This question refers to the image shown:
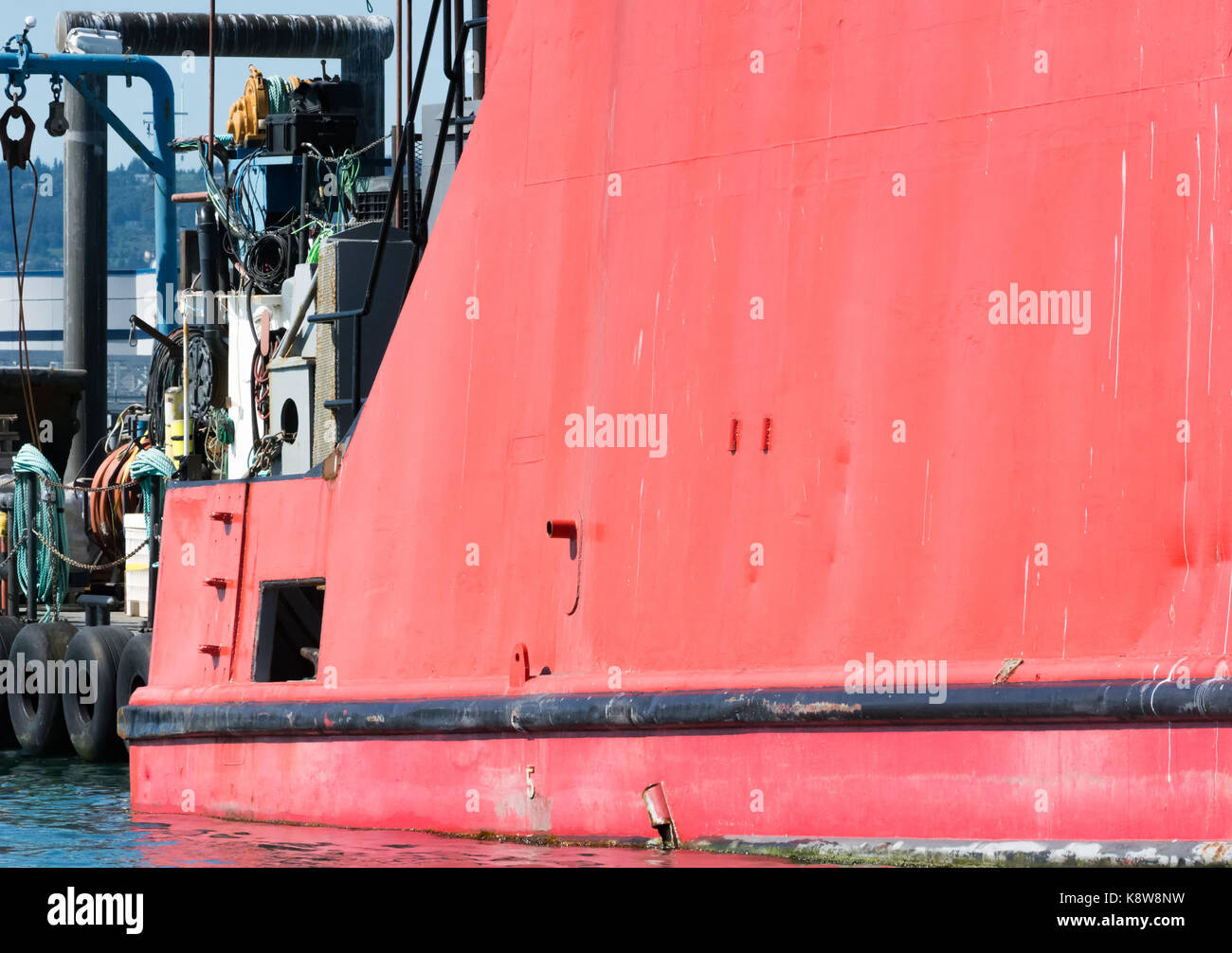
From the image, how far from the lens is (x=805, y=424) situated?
6.42 meters

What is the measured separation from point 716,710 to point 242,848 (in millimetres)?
2275

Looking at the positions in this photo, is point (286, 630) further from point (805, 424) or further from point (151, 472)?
point (151, 472)

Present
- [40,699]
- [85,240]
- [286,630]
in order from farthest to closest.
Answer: [85,240]
[40,699]
[286,630]

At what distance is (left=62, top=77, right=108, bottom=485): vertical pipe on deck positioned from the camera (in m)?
31.8

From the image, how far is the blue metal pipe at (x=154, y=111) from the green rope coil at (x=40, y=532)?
28.0 feet

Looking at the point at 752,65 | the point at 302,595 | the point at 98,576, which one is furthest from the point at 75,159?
the point at 752,65

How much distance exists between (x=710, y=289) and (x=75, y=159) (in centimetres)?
2771

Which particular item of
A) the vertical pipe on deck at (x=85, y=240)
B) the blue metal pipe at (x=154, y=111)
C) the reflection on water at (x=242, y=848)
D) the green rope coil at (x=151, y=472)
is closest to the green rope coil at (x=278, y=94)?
the green rope coil at (x=151, y=472)

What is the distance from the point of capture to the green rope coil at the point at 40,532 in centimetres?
1736

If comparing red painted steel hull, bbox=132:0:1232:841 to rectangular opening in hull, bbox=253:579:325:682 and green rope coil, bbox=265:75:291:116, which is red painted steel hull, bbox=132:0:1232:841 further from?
green rope coil, bbox=265:75:291:116

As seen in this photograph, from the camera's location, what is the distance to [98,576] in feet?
68.6

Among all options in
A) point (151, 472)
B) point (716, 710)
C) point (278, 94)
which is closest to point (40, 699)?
point (151, 472)

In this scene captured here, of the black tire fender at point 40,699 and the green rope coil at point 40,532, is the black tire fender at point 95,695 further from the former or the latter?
the green rope coil at point 40,532

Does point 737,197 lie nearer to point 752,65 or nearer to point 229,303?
point 752,65
